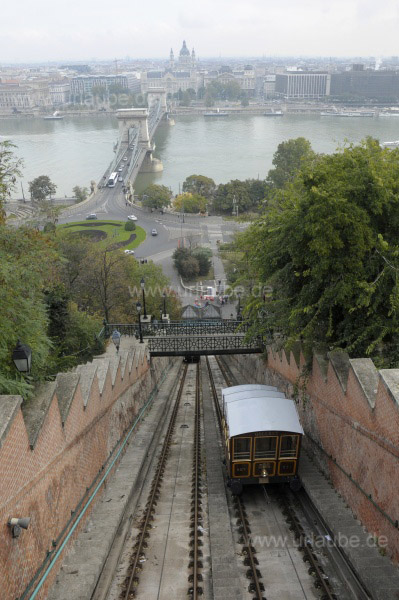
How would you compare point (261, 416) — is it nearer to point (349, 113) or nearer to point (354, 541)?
point (354, 541)

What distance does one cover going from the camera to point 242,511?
9.93m

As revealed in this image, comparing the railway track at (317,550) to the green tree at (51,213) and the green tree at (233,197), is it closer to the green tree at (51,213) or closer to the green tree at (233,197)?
the green tree at (51,213)

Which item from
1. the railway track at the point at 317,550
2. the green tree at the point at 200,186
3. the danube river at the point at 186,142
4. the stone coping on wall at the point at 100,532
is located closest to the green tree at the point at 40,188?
the danube river at the point at 186,142

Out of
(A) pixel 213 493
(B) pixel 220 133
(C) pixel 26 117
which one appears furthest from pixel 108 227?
(C) pixel 26 117

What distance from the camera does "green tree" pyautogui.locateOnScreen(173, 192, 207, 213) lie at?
65625 millimetres

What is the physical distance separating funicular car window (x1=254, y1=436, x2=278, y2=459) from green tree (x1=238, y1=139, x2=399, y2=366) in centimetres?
230

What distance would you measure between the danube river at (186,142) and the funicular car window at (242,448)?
72360mm

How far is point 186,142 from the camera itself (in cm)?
12656

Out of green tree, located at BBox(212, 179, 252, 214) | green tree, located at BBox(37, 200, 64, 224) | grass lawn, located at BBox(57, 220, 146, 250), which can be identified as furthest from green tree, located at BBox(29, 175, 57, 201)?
green tree, located at BBox(37, 200, 64, 224)

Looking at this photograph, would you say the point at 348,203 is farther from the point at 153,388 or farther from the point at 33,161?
the point at 33,161

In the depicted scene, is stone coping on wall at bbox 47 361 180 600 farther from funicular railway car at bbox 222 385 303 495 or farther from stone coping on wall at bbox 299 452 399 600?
stone coping on wall at bbox 299 452 399 600

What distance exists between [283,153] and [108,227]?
27.4 metres

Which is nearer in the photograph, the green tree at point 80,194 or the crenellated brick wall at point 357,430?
the crenellated brick wall at point 357,430

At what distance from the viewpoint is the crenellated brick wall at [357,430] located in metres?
7.55
